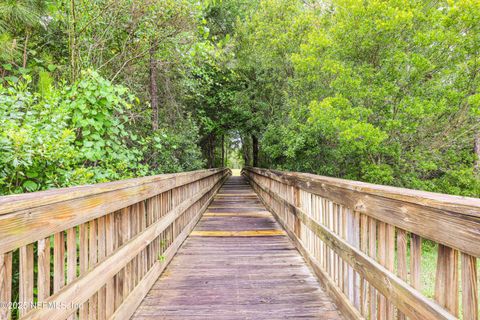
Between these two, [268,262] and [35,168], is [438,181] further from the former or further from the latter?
[35,168]

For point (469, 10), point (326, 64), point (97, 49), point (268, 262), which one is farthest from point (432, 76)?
point (97, 49)

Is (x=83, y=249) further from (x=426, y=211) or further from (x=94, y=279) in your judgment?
(x=426, y=211)

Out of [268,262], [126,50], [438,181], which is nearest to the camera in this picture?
[268,262]

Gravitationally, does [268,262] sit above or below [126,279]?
below

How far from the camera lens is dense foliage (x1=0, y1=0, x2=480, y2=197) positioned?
129 inches

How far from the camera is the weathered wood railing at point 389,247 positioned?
119cm

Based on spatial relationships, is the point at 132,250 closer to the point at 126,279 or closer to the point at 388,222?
the point at 126,279

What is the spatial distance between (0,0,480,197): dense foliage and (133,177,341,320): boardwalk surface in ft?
4.76

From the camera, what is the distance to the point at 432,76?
7.58 meters

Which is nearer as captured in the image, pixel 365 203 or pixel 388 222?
pixel 388 222

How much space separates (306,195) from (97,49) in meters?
4.53

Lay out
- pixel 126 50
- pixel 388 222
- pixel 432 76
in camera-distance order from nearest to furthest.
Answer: pixel 388 222, pixel 126 50, pixel 432 76

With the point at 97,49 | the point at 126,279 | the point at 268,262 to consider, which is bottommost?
the point at 268,262

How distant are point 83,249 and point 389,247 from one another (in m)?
1.90
